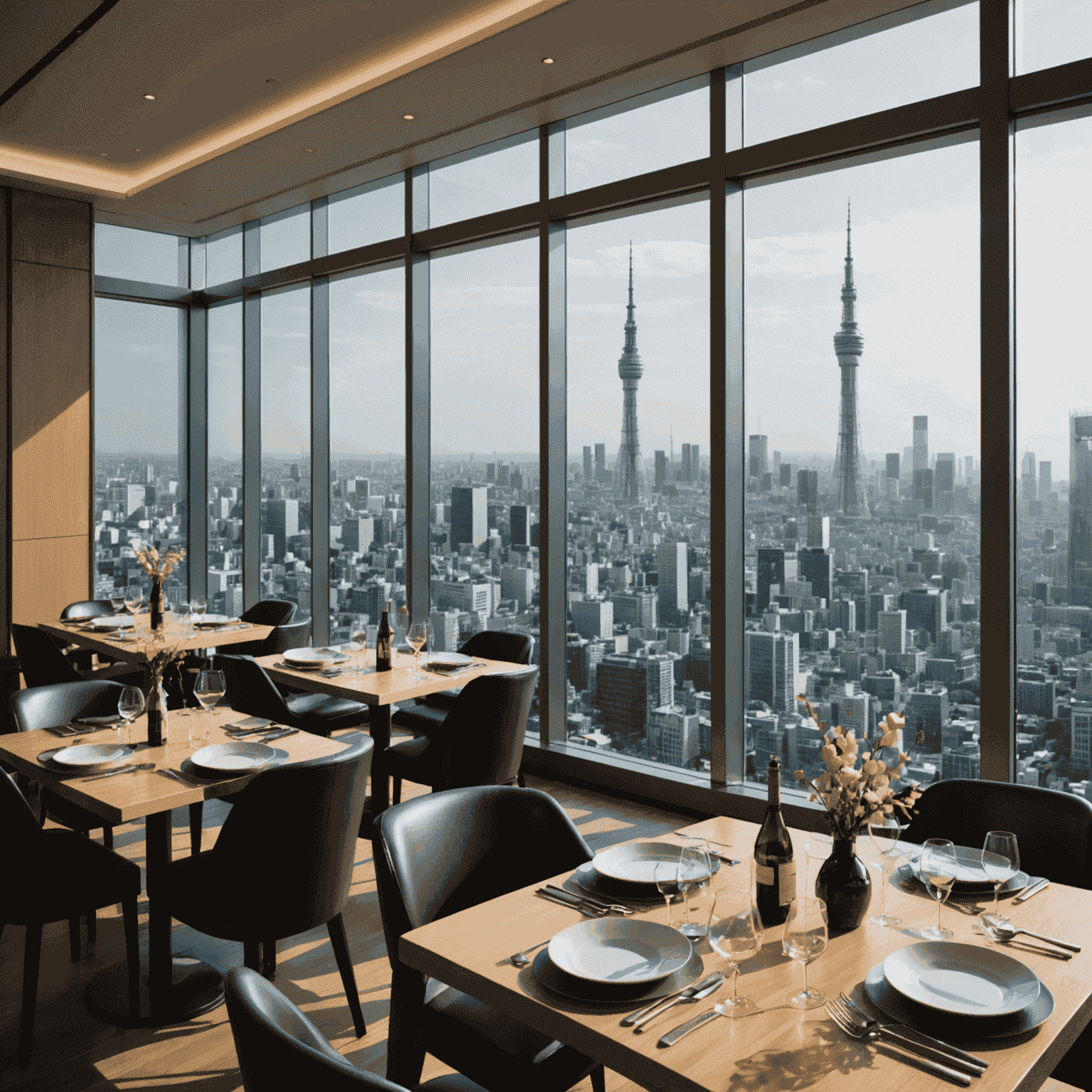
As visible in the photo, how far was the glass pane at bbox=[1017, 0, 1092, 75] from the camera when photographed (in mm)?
3705

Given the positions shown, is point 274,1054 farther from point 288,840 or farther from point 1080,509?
point 1080,509

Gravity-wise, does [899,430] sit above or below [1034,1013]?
above

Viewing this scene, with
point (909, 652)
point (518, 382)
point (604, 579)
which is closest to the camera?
point (909, 652)

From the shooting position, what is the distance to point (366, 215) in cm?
679

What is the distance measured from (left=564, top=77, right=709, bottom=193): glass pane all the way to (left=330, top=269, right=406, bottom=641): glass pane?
177 cm

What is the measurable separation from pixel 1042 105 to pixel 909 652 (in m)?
2.31

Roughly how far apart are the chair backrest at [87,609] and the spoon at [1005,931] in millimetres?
5874

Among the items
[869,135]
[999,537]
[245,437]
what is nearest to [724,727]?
[999,537]

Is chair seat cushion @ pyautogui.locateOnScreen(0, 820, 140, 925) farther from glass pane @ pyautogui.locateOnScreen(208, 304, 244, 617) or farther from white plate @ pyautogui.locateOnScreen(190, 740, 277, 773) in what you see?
glass pane @ pyautogui.locateOnScreen(208, 304, 244, 617)

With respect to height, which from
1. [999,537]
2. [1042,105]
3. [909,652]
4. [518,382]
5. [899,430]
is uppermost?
[1042,105]

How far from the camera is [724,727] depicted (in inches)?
189

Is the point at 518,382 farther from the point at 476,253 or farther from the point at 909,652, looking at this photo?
the point at 909,652

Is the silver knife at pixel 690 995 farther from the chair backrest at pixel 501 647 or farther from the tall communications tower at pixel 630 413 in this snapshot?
the tall communications tower at pixel 630 413

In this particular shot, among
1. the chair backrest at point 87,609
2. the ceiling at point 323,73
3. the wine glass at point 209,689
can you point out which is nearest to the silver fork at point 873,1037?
the wine glass at point 209,689
